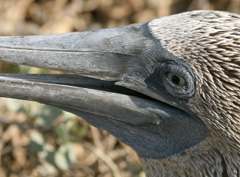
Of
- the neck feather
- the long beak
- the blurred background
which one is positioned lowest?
the blurred background

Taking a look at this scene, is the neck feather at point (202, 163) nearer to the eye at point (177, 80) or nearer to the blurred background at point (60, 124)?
the eye at point (177, 80)

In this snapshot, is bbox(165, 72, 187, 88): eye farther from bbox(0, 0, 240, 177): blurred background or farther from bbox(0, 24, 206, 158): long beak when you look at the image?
bbox(0, 0, 240, 177): blurred background

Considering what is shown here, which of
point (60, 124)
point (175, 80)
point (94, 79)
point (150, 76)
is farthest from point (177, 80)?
point (60, 124)

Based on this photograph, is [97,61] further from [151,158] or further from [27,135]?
[27,135]

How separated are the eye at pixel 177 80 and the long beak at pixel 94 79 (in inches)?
4.2

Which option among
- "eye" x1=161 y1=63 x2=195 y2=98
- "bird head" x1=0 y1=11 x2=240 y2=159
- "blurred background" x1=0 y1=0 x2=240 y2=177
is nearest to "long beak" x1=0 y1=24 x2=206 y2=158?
"bird head" x1=0 y1=11 x2=240 y2=159

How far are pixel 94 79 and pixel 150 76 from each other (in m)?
0.23

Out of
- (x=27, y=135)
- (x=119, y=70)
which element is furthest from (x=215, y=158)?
(x=27, y=135)

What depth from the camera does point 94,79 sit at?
12.3 feet

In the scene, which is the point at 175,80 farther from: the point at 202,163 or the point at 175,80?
the point at 202,163

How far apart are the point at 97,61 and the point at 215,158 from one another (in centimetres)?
63

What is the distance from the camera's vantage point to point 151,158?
154 inches

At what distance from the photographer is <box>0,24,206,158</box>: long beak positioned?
3.68 meters

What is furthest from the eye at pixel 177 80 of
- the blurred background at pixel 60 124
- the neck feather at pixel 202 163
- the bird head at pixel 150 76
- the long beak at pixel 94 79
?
the blurred background at pixel 60 124
